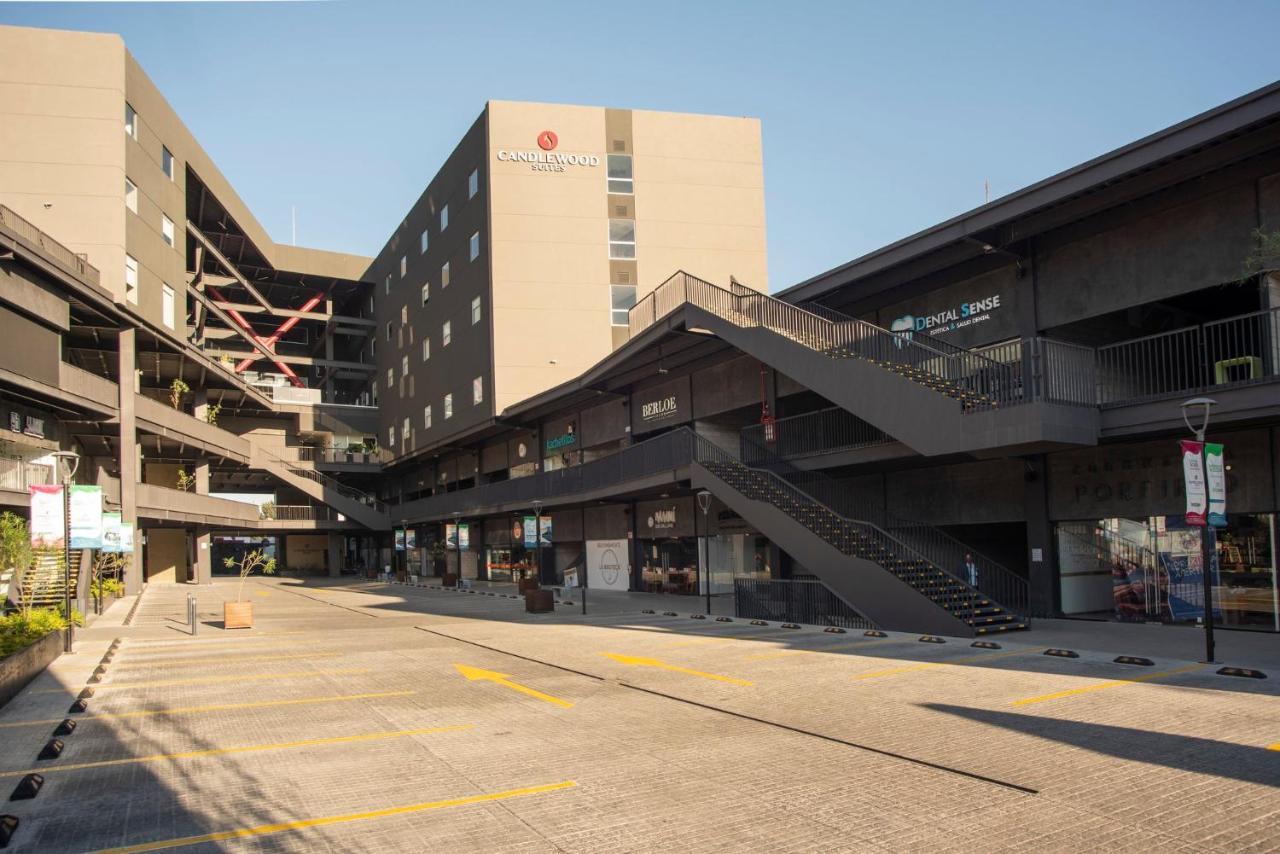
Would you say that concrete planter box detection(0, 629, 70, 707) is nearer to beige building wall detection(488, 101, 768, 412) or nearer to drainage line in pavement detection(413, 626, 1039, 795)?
drainage line in pavement detection(413, 626, 1039, 795)

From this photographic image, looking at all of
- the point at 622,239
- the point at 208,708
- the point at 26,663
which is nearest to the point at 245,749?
the point at 208,708

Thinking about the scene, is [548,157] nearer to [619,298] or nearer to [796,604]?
[619,298]

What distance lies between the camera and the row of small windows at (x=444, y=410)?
4922 cm

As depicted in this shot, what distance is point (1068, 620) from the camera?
21.8 m

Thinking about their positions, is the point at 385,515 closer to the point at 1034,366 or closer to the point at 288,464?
the point at 288,464

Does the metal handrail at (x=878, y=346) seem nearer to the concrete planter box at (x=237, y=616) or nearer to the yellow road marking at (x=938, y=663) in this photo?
the yellow road marking at (x=938, y=663)

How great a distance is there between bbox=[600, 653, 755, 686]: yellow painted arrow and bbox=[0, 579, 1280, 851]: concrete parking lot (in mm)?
119

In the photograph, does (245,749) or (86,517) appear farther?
(86,517)

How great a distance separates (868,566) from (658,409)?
18093 millimetres

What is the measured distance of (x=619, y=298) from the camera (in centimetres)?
4812

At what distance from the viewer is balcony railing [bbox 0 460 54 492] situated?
94.4 feet

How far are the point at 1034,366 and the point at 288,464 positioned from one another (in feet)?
178

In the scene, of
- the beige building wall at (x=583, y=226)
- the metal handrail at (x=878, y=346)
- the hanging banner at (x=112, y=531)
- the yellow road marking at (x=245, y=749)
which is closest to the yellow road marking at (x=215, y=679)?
the yellow road marking at (x=245, y=749)

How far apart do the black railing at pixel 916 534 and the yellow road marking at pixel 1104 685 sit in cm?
721
